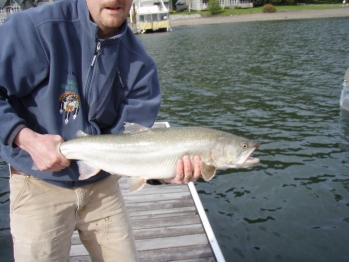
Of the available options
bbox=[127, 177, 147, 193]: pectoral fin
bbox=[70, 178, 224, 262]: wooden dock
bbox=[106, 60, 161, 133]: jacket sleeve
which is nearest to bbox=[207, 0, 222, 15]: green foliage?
bbox=[70, 178, 224, 262]: wooden dock

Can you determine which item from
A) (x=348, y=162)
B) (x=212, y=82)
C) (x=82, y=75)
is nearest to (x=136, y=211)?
(x=82, y=75)

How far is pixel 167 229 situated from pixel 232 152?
7.85 ft

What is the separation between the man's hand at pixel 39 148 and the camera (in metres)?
2.64

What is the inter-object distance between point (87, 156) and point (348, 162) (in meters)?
8.25

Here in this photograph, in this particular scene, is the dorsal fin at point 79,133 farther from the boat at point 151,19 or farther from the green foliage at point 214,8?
the green foliage at point 214,8

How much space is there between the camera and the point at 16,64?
2627 mm

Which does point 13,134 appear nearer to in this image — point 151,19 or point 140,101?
point 140,101

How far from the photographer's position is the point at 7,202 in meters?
8.07

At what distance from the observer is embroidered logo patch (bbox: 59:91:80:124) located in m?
2.88

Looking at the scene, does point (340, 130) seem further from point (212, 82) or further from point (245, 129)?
point (212, 82)

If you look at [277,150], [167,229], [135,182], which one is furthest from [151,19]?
[135,182]

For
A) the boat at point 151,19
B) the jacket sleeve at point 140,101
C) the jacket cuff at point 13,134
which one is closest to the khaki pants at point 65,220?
the jacket cuff at point 13,134

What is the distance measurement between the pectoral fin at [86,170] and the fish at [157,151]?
1.6 inches

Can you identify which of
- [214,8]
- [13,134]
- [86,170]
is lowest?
[86,170]
